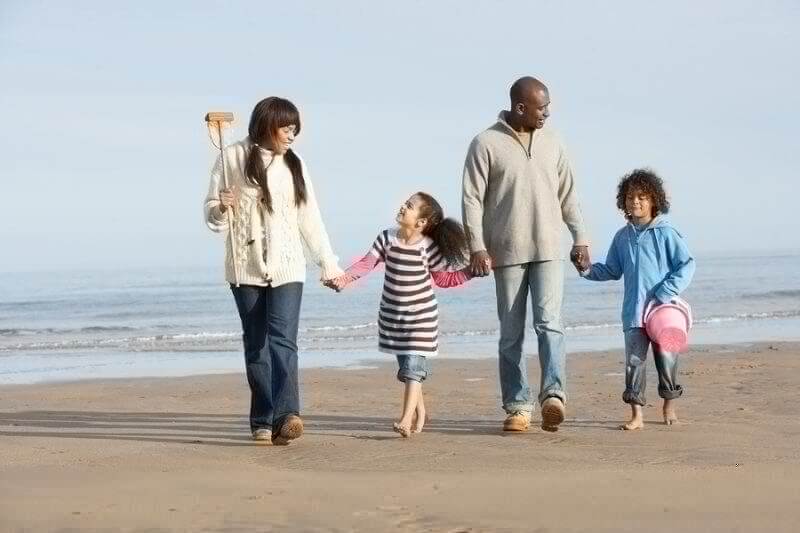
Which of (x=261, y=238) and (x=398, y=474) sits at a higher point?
(x=261, y=238)

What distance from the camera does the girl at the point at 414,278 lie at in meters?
6.80

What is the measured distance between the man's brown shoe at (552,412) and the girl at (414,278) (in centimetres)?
70

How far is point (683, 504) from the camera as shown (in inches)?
182

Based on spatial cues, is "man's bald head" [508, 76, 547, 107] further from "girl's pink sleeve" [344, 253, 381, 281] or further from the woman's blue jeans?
the woman's blue jeans

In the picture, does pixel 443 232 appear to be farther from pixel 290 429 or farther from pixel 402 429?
pixel 290 429

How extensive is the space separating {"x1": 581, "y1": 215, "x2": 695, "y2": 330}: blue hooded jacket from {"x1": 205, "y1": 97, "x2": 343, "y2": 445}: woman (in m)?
1.78

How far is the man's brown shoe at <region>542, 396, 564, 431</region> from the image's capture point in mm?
6613

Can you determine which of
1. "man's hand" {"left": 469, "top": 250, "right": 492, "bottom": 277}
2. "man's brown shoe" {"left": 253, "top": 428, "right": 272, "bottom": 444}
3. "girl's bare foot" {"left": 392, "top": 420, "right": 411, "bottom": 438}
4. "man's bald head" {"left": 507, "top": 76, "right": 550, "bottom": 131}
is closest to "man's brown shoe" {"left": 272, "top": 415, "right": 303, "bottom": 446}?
"man's brown shoe" {"left": 253, "top": 428, "right": 272, "bottom": 444}

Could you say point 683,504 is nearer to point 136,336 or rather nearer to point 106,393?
point 106,393

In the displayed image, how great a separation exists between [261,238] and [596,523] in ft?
9.39

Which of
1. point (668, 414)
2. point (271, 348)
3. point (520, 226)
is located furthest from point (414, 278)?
point (668, 414)

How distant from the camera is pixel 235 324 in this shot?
22.6 meters

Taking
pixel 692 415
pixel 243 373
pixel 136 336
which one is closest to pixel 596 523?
pixel 692 415

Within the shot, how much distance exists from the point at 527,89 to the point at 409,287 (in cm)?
130
